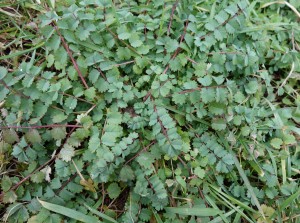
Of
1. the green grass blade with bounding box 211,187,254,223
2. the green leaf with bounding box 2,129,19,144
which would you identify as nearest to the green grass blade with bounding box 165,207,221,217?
the green grass blade with bounding box 211,187,254,223

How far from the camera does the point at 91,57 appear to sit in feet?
6.48

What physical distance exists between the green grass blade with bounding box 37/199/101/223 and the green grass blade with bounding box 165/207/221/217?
43 centimetres

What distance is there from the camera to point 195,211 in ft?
6.18

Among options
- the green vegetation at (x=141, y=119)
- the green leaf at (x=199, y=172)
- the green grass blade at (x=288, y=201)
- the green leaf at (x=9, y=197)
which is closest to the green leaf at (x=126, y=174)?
the green vegetation at (x=141, y=119)

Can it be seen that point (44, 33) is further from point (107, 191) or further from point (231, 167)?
point (231, 167)

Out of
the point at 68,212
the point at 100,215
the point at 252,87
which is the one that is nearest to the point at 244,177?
the point at 252,87

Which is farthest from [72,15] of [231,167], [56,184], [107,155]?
[231,167]

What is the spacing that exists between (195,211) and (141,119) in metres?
0.60

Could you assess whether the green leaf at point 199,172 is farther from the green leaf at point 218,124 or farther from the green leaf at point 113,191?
the green leaf at point 113,191

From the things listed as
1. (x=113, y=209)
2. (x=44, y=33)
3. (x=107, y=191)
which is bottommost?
(x=113, y=209)

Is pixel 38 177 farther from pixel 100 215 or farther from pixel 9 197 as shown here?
pixel 100 215

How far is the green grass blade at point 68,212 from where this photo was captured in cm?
182

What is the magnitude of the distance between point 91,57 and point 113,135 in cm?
50

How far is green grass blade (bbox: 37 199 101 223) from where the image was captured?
71.6 inches
